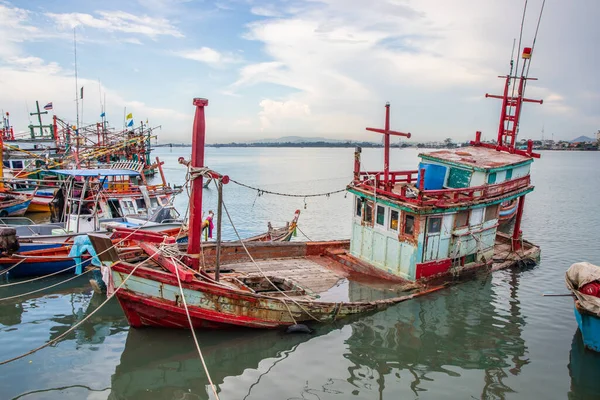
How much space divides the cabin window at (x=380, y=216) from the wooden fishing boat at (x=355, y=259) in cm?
5

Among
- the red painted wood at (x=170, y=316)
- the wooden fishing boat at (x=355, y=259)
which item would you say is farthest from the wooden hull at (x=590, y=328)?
the red painted wood at (x=170, y=316)

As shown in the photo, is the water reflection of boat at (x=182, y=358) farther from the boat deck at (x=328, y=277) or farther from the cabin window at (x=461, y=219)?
the cabin window at (x=461, y=219)

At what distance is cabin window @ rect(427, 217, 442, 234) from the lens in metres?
14.7

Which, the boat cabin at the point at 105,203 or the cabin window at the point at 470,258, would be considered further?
the boat cabin at the point at 105,203

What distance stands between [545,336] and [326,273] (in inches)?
292

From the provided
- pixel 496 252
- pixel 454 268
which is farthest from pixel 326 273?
pixel 496 252

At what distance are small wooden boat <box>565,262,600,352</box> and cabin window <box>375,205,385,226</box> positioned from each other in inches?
238

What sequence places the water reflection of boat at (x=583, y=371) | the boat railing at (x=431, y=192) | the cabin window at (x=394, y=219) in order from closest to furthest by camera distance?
the water reflection of boat at (x=583, y=371) → the boat railing at (x=431, y=192) → the cabin window at (x=394, y=219)

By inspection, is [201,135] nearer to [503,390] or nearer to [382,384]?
[382,384]

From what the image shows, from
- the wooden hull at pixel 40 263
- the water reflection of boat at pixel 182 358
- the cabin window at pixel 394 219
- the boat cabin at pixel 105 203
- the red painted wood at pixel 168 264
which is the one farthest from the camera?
the boat cabin at pixel 105 203

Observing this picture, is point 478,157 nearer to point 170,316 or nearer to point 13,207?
point 170,316

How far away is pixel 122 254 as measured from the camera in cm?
1268

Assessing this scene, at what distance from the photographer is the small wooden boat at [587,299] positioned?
1120cm

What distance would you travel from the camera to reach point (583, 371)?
11266 millimetres
